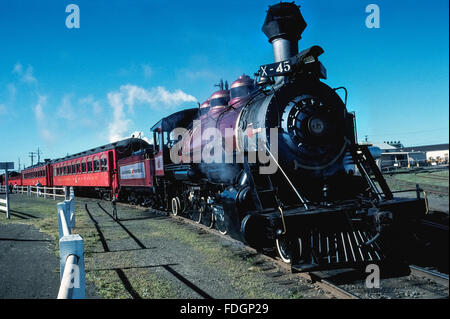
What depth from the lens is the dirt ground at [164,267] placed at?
14.5 ft

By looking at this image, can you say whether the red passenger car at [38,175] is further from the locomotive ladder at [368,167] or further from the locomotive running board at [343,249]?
the locomotive running board at [343,249]

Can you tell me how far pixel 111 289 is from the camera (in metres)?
4.54

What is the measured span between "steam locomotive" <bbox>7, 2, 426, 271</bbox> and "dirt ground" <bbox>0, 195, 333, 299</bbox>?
44cm

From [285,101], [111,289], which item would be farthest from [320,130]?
[111,289]

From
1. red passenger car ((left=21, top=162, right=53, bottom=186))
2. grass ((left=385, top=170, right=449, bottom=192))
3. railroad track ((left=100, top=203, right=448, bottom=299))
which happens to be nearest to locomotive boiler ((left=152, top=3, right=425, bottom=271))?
railroad track ((left=100, top=203, right=448, bottom=299))

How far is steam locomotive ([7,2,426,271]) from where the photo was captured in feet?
15.6

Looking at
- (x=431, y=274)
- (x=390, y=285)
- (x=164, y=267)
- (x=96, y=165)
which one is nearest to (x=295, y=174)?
(x=390, y=285)

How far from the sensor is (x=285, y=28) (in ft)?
24.4

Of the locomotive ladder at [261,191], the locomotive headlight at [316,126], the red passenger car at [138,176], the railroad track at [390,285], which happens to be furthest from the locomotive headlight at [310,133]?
the red passenger car at [138,176]

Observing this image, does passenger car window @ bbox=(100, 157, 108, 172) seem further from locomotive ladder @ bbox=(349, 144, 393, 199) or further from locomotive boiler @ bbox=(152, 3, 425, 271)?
locomotive ladder @ bbox=(349, 144, 393, 199)

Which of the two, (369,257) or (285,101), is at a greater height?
(285,101)

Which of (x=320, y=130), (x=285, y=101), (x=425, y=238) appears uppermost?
(x=285, y=101)
